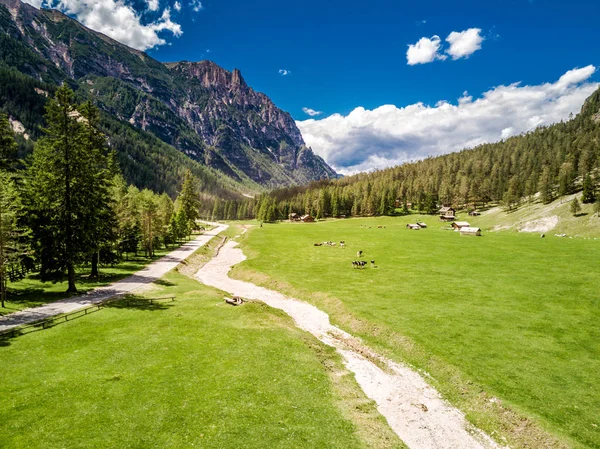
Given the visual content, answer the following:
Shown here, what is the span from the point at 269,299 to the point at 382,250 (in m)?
36.3

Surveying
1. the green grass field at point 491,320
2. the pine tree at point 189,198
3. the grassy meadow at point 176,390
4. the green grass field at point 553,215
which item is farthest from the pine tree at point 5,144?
the green grass field at point 553,215

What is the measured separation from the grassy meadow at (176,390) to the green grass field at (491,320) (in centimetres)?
715

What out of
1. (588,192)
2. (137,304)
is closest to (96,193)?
(137,304)

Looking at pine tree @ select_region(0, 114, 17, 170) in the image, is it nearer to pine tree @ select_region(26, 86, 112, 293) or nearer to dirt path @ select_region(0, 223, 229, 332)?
pine tree @ select_region(26, 86, 112, 293)

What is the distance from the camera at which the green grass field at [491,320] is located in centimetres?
1914

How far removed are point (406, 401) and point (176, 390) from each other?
15.1 m

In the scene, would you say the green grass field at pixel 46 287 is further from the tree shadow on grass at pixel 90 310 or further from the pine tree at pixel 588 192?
the pine tree at pixel 588 192

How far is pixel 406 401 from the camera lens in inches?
839

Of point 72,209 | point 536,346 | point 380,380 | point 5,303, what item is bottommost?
point 380,380

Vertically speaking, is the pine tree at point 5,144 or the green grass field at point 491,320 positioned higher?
the pine tree at point 5,144

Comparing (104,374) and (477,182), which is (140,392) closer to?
(104,374)

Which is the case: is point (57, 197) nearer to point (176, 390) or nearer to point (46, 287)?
point (46, 287)

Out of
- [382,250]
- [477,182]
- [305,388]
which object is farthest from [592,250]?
[477,182]

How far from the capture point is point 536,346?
25.4 metres
